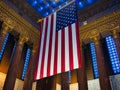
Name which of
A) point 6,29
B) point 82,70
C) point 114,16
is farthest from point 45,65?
point 114,16

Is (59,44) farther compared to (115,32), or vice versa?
(115,32)

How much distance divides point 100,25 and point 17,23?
25.1 feet

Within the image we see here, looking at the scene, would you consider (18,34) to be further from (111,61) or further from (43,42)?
(111,61)

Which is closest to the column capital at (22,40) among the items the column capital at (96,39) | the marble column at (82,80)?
the marble column at (82,80)

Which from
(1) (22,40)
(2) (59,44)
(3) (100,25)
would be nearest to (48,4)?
(1) (22,40)

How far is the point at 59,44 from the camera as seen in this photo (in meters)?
8.27

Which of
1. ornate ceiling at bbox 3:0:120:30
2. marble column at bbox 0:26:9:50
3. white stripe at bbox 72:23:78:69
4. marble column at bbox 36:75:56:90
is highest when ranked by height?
ornate ceiling at bbox 3:0:120:30

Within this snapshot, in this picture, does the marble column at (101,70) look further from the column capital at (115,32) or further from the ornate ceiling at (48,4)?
the ornate ceiling at (48,4)

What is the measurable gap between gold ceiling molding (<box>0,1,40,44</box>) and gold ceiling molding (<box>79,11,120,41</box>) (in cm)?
483

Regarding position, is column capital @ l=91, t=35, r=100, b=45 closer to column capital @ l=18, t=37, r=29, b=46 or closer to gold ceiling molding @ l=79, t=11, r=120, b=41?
gold ceiling molding @ l=79, t=11, r=120, b=41

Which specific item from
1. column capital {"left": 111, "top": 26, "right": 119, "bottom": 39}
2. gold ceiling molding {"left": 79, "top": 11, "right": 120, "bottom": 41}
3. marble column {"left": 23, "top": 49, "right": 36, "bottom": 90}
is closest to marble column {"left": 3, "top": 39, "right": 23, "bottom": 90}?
marble column {"left": 23, "top": 49, "right": 36, "bottom": 90}

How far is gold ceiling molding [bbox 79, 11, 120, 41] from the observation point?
12.7 meters

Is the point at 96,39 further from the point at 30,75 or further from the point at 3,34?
the point at 3,34

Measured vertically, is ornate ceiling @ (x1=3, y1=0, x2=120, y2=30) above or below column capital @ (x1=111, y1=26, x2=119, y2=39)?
above
